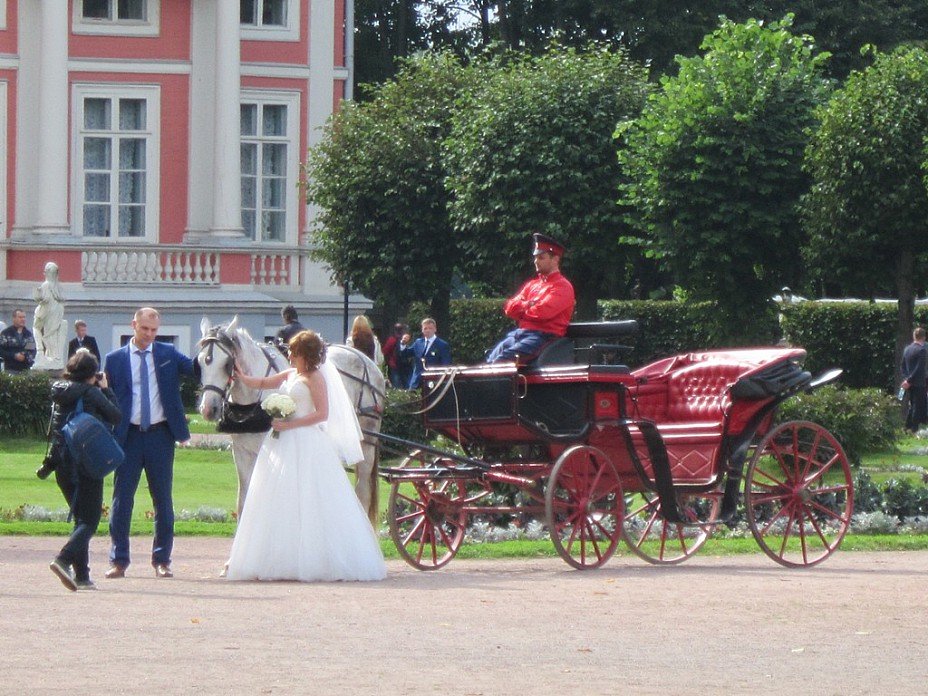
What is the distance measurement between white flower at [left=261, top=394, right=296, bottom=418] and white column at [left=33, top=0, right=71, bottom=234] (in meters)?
22.5

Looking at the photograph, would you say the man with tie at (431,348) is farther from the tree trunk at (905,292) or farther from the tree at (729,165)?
the tree trunk at (905,292)

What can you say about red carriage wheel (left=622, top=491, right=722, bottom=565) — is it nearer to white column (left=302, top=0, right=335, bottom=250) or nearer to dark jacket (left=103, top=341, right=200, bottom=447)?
dark jacket (left=103, top=341, right=200, bottom=447)

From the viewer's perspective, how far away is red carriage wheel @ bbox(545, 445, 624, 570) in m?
13.2

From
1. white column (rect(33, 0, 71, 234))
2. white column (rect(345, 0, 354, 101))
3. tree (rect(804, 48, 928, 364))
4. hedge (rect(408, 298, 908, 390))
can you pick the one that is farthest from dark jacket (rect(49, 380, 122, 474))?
white column (rect(345, 0, 354, 101))

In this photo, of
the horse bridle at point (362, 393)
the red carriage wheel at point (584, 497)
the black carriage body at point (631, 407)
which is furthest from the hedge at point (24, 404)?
the red carriage wheel at point (584, 497)

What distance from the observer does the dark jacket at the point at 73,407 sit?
1261 cm

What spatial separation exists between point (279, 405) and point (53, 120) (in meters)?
23.0

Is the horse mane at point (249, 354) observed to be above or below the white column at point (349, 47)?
below

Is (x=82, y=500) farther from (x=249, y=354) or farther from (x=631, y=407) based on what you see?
(x=631, y=407)

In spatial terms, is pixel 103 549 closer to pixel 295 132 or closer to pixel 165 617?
pixel 165 617

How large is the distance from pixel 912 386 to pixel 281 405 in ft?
58.7

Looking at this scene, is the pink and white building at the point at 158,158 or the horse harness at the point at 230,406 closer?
the horse harness at the point at 230,406

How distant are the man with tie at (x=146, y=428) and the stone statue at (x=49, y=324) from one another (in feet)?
60.8

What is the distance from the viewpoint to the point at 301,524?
42.0ft
